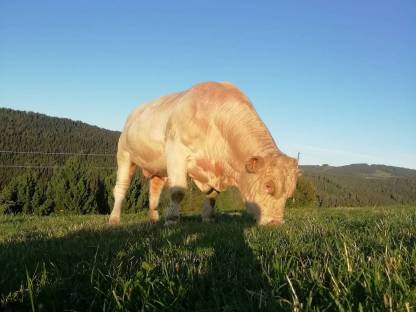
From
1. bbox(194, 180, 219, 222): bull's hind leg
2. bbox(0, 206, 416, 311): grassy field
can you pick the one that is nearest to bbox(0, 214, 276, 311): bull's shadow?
bbox(0, 206, 416, 311): grassy field

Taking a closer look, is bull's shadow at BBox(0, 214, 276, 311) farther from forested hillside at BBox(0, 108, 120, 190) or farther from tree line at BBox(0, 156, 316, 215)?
forested hillside at BBox(0, 108, 120, 190)

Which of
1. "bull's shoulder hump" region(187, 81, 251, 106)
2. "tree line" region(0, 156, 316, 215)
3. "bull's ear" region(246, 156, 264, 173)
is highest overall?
"bull's shoulder hump" region(187, 81, 251, 106)

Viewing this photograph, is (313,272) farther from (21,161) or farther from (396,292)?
(21,161)

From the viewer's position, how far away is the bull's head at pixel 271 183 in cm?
717

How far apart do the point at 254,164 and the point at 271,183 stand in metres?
0.43

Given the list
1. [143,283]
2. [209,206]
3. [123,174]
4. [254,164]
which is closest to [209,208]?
[209,206]

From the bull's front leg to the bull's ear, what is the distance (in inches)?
67.8

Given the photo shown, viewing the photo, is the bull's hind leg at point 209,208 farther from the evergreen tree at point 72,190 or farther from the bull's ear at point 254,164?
the evergreen tree at point 72,190

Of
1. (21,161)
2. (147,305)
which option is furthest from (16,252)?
(21,161)

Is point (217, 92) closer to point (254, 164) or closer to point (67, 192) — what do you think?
point (254, 164)

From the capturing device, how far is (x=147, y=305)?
217cm

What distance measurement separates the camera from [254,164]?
7316 mm

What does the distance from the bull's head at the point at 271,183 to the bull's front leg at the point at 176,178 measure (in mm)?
1651

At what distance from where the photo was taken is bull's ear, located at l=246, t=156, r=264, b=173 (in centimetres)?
725
